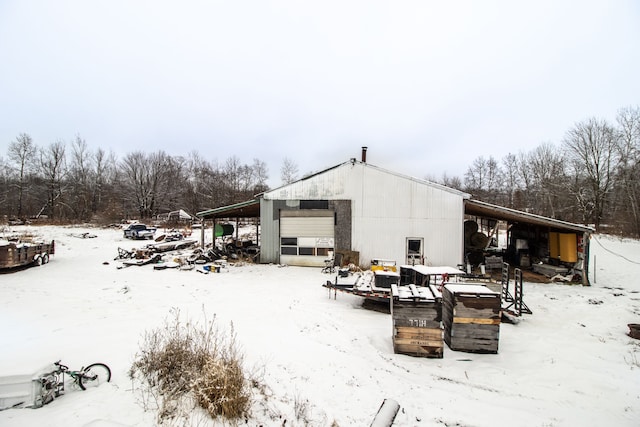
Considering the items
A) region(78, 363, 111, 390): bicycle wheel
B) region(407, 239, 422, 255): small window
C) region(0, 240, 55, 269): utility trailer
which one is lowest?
region(78, 363, 111, 390): bicycle wheel

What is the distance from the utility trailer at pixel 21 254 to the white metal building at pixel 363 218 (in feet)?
37.6

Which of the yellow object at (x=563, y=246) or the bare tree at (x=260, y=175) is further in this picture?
the bare tree at (x=260, y=175)

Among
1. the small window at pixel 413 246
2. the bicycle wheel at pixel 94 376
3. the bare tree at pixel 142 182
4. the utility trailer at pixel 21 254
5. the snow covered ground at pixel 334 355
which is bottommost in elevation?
the snow covered ground at pixel 334 355

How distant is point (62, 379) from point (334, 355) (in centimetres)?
450

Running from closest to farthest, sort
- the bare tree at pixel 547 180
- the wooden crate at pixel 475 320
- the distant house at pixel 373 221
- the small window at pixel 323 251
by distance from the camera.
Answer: the wooden crate at pixel 475 320 → the distant house at pixel 373 221 → the small window at pixel 323 251 → the bare tree at pixel 547 180

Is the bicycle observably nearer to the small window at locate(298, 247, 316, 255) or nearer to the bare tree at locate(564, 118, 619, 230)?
the small window at locate(298, 247, 316, 255)

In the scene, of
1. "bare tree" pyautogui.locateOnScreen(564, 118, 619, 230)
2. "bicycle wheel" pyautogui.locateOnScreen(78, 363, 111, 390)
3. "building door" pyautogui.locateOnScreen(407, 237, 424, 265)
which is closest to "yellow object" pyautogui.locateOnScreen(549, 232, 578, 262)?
"building door" pyautogui.locateOnScreen(407, 237, 424, 265)

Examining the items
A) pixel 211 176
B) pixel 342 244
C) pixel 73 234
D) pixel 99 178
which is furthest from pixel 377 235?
pixel 99 178

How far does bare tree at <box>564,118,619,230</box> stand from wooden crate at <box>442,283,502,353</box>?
125 feet

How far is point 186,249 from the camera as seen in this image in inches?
822

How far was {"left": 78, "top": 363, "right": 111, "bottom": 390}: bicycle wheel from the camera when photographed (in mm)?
4000

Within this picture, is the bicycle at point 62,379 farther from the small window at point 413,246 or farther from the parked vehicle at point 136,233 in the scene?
the parked vehicle at point 136,233

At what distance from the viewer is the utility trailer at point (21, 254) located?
42.3 feet

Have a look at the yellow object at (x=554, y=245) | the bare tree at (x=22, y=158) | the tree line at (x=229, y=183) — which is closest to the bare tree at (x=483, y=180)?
the tree line at (x=229, y=183)
